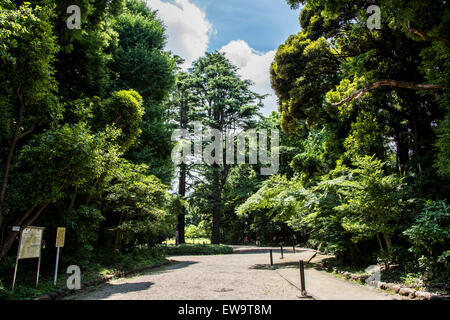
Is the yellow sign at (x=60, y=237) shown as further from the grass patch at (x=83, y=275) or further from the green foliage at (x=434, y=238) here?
the green foliage at (x=434, y=238)

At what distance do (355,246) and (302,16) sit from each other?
38.3 ft

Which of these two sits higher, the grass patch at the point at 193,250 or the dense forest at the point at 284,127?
the dense forest at the point at 284,127

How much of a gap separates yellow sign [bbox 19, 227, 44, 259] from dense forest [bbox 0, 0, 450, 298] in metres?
0.44

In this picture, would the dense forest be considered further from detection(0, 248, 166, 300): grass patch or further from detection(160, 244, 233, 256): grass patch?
detection(160, 244, 233, 256): grass patch

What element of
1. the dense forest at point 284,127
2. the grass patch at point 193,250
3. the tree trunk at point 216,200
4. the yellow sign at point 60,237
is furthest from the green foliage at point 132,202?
the tree trunk at point 216,200

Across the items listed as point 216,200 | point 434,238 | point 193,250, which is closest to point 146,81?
point 216,200

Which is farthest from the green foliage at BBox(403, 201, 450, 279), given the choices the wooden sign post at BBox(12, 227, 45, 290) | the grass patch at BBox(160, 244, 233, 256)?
the grass patch at BBox(160, 244, 233, 256)

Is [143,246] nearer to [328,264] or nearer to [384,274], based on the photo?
[328,264]

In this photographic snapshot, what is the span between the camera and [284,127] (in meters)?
15.4

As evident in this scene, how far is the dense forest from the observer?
23.4ft

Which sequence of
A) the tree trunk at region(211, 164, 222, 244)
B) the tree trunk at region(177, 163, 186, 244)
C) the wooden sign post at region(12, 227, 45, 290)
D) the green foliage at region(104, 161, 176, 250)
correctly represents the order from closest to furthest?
the wooden sign post at region(12, 227, 45, 290), the green foliage at region(104, 161, 176, 250), the tree trunk at region(211, 164, 222, 244), the tree trunk at region(177, 163, 186, 244)

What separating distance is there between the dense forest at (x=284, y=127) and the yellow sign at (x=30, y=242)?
442 millimetres

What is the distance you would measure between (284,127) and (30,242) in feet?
40.6

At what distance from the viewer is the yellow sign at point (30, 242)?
6.98m
